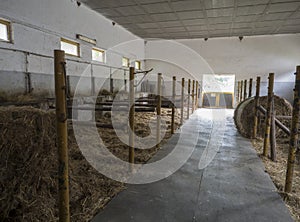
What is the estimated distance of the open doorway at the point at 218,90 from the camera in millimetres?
9602

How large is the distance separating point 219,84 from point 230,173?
798 cm

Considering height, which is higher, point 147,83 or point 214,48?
point 214,48

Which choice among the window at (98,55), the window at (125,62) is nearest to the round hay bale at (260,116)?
the window at (98,55)

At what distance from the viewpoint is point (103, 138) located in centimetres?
378

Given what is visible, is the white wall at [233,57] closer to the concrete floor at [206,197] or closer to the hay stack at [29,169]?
the concrete floor at [206,197]

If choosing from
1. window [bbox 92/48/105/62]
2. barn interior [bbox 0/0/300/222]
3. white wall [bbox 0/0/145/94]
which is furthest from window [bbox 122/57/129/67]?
window [bbox 92/48/105/62]

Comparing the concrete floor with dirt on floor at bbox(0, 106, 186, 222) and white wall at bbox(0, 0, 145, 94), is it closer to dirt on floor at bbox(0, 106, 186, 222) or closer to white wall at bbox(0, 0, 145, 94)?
dirt on floor at bbox(0, 106, 186, 222)

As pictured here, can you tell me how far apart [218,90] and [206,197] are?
8590mm

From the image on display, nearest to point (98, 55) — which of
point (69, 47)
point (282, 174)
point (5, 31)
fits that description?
point (69, 47)

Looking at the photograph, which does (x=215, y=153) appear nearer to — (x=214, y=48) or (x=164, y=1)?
(x=164, y=1)

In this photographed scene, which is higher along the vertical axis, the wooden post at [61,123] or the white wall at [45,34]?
the white wall at [45,34]

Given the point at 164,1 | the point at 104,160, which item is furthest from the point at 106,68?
the point at 104,160

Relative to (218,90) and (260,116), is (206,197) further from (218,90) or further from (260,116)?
(218,90)

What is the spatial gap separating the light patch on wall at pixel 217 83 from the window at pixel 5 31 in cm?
814
